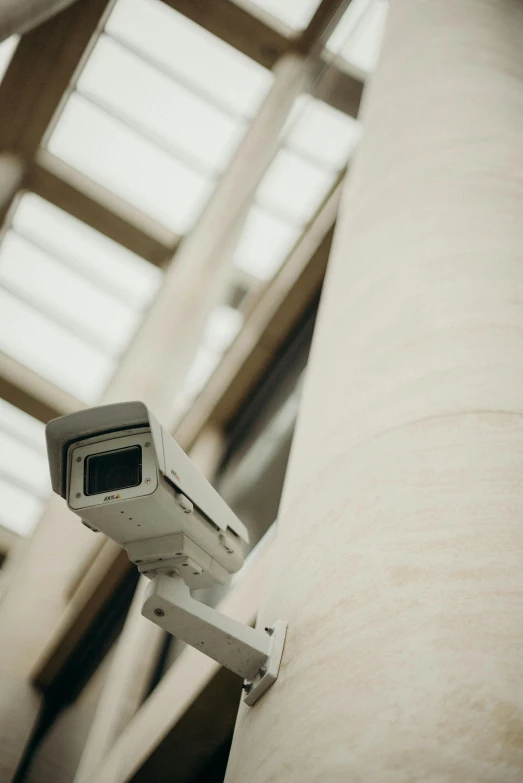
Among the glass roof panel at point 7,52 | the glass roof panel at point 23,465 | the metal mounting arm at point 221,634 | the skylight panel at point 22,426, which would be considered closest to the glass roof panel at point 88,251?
the glass roof panel at point 7,52

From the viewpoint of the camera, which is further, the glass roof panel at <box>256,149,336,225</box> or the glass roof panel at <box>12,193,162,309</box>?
the glass roof panel at <box>12,193,162,309</box>

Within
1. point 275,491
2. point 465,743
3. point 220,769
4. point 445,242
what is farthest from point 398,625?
point 275,491

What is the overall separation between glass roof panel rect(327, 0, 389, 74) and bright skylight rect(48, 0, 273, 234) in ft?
4.67

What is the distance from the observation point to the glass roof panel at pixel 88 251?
15352 millimetres

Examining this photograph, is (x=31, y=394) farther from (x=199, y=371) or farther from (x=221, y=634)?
(x=221, y=634)

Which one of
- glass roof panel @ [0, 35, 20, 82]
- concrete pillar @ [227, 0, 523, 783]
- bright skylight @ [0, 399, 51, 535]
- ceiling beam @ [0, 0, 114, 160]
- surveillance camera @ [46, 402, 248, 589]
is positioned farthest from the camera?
bright skylight @ [0, 399, 51, 535]

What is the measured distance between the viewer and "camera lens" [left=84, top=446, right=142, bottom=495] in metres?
2.54

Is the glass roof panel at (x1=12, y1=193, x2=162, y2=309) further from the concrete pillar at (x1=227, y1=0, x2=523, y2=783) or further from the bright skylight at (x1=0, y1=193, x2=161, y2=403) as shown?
the concrete pillar at (x1=227, y1=0, x2=523, y2=783)

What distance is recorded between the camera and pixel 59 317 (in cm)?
1620

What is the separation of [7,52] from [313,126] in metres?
5.31

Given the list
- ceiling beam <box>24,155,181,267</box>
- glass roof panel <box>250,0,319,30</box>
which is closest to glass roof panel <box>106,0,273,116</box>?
glass roof panel <box>250,0,319,30</box>

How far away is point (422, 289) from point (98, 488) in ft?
4.39

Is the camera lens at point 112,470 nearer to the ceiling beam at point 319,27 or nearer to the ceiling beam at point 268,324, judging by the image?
the ceiling beam at point 268,324

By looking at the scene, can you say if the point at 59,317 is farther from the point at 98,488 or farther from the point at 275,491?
the point at 98,488
